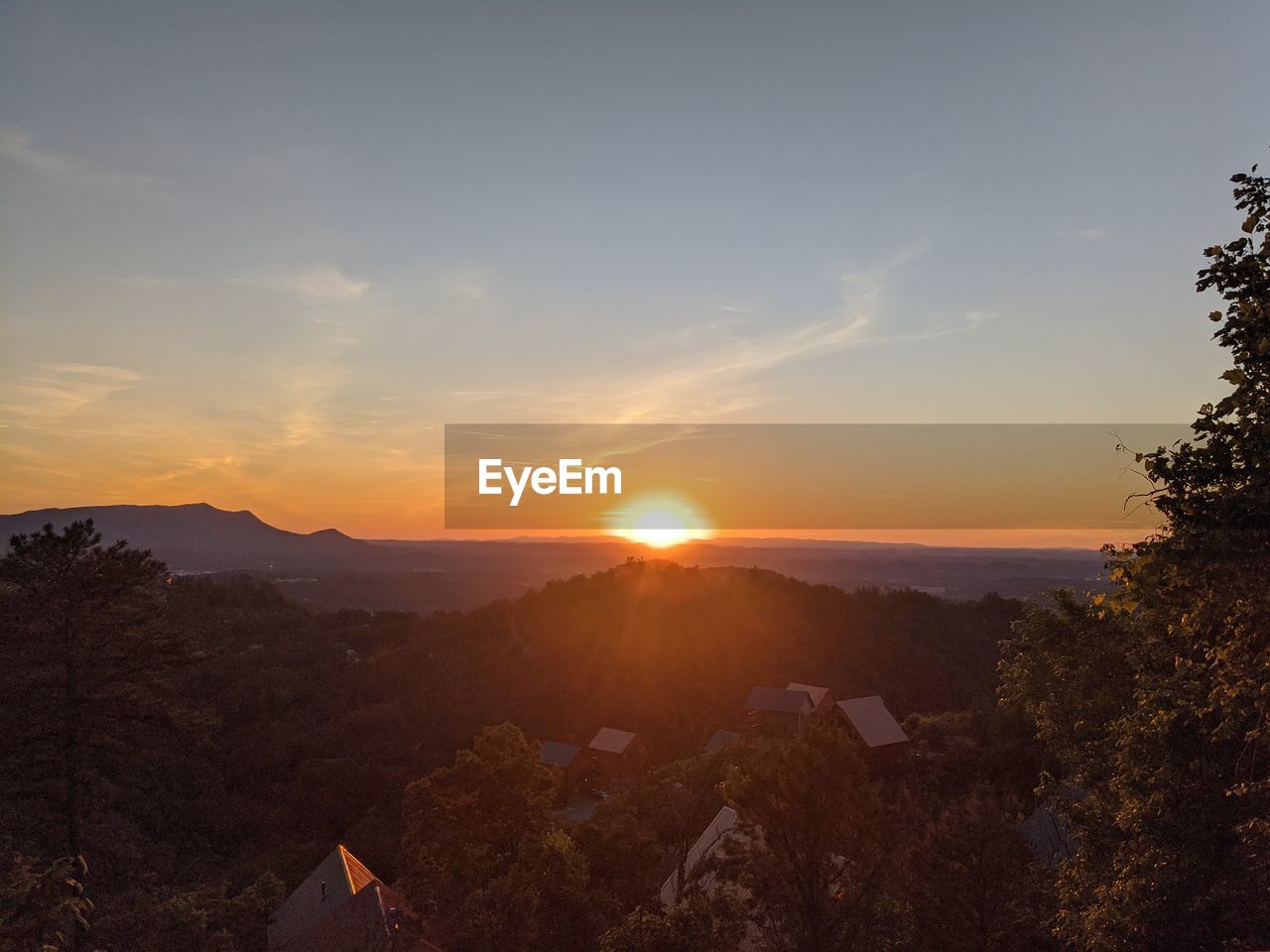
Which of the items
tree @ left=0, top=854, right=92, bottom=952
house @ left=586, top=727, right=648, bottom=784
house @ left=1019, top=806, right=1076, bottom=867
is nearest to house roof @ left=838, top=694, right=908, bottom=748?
house @ left=1019, top=806, right=1076, bottom=867

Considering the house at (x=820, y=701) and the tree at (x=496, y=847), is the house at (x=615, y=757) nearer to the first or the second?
the house at (x=820, y=701)

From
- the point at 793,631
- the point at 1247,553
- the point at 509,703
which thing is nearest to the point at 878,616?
the point at 793,631

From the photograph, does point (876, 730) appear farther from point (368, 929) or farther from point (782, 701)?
point (368, 929)

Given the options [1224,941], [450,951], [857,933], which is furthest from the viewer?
[450,951]

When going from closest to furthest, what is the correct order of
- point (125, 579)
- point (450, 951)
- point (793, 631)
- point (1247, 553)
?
point (1247, 553) → point (450, 951) → point (125, 579) → point (793, 631)

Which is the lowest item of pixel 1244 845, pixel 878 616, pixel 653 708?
pixel 653 708

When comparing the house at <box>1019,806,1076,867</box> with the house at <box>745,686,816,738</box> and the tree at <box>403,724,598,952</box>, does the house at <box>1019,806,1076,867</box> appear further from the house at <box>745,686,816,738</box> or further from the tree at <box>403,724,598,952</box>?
the house at <box>745,686,816,738</box>

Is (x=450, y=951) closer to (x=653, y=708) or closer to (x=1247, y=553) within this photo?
(x=1247, y=553)
